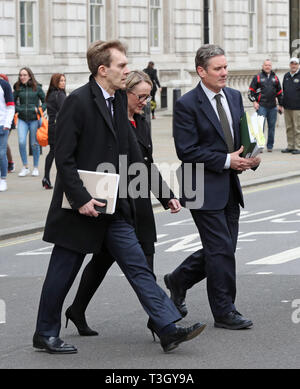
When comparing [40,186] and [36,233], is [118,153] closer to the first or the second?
[36,233]

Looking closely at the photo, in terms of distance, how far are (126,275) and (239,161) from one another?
1.16m

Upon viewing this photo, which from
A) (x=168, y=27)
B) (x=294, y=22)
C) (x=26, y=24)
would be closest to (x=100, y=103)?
(x=26, y=24)

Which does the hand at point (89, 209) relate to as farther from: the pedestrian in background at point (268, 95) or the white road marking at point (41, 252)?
the pedestrian in background at point (268, 95)

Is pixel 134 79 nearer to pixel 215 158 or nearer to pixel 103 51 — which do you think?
pixel 103 51

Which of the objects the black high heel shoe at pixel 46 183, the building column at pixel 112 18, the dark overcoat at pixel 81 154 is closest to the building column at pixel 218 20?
the building column at pixel 112 18

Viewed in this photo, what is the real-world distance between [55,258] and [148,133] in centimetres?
112

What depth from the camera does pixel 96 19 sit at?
110 feet

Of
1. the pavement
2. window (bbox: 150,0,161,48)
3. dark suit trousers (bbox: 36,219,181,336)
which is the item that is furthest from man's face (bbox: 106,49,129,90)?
window (bbox: 150,0,161,48)

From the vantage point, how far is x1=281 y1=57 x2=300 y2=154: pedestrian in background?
73.2 ft

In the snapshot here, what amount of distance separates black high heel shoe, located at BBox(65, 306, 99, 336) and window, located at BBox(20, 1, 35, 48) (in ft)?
77.7

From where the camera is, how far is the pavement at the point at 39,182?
43.3 ft

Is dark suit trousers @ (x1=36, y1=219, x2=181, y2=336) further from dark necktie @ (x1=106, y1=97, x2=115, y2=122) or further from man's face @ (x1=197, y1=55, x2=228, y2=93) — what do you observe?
man's face @ (x1=197, y1=55, x2=228, y2=93)

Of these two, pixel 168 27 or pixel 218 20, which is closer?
pixel 168 27

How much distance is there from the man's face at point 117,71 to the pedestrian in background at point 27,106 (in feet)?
35.3
